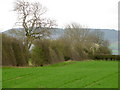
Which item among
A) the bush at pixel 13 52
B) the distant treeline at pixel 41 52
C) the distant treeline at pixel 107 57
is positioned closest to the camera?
the bush at pixel 13 52

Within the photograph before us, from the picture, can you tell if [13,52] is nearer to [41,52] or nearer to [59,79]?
[41,52]

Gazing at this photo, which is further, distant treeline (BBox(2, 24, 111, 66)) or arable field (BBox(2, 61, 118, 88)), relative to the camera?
distant treeline (BBox(2, 24, 111, 66))

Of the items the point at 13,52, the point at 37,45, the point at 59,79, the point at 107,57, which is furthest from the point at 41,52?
the point at 107,57

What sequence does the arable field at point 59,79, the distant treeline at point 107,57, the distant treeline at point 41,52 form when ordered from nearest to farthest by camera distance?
the arable field at point 59,79
the distant treeline at point 41,52
the distant treeline at point 107,57

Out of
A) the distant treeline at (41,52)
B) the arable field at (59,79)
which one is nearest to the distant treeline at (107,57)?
the distant treeline at (41,52)

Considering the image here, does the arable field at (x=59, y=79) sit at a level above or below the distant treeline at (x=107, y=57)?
above

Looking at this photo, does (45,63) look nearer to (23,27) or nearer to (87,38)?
(23,27)

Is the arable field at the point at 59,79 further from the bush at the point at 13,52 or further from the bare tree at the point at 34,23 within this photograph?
the bare tree at the point at 34,23

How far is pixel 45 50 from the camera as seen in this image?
104 feet

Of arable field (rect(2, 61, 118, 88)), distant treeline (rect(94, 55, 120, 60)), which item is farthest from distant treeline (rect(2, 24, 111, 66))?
arable field (rect(2, 61, 118, 88))

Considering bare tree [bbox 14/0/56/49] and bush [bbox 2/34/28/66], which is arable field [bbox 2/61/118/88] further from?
bare tree [bbox 14/0/56/49]

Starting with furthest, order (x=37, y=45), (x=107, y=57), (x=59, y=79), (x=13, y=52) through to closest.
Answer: (x=107, y=57) → (x=37, y=45) → (x=13, y=52) → (x=59, y=79)

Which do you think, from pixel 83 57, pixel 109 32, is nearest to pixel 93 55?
pixel 83 57

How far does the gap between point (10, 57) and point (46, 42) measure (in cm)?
758
